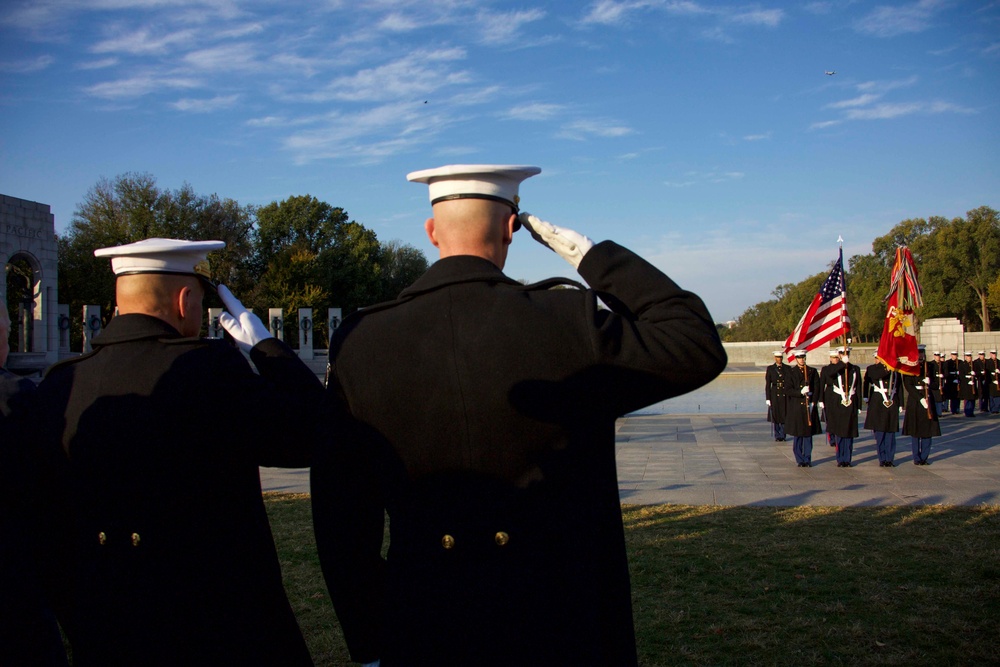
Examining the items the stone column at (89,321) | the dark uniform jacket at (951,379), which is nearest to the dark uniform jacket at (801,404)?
the dark uniform jacket at (951,379)

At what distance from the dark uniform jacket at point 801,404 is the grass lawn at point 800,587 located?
4.30 metres

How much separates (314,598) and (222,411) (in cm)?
405

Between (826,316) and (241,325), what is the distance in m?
15.6

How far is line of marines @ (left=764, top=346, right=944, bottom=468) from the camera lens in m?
13.5

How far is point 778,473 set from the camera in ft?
42.4

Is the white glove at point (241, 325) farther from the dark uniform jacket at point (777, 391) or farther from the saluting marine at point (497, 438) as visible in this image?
the dark uniform jacket at point (777, 391)

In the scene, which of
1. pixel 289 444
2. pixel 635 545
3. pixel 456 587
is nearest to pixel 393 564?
pixel 456 587

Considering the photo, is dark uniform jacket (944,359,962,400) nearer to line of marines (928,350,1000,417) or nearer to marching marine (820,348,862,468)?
line of marines (928,350,1000,417)

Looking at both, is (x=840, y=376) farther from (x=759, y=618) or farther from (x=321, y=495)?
(x=321, y=495)

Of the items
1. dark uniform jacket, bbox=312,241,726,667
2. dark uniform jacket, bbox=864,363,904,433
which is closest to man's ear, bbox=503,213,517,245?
dark uniform jacket, bbox=312,241,726,667

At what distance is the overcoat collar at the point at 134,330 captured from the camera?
9.05 feet

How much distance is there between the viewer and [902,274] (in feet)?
51.4

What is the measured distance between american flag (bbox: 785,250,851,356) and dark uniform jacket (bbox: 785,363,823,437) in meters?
0.71

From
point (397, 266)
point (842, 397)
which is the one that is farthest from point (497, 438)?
point (397, 266)
